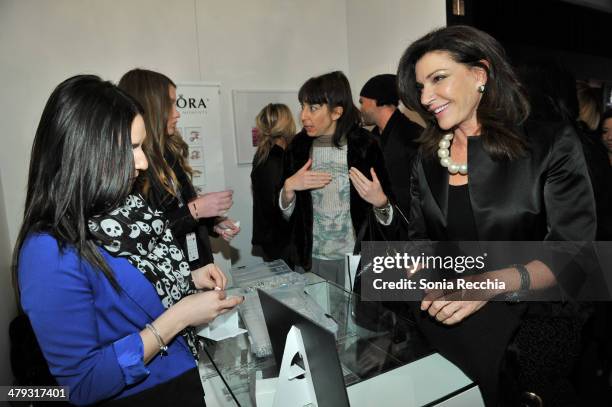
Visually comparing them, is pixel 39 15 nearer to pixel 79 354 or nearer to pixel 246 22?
pixel 246 22

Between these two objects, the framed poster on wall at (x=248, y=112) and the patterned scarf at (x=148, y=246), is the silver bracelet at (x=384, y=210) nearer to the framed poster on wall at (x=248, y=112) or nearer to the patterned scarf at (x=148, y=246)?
the patterned scarf at (x=148, y=246)

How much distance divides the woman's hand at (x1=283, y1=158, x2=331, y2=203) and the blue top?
1319 millimetres

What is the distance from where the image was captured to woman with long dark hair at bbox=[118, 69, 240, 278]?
180 centimetres

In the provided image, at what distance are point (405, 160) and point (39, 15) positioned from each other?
297cm

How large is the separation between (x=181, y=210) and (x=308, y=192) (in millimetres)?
819

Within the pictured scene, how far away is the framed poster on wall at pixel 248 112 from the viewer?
376 centimetres

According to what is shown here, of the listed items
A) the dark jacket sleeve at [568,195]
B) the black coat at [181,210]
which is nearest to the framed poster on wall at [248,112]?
the black coat at [181,210]

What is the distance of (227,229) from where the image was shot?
2.36 metres

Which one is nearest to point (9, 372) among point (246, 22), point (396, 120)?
point (396, 120)

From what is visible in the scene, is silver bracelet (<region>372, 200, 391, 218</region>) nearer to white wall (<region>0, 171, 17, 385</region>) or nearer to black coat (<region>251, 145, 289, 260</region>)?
black coat (<region>251, 145, 289, 260</region>)

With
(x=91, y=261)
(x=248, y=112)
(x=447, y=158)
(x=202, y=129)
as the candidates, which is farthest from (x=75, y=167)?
(x=248, y=112)

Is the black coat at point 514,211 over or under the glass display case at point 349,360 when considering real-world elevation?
over

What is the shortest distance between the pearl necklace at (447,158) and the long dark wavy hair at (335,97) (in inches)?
40.2

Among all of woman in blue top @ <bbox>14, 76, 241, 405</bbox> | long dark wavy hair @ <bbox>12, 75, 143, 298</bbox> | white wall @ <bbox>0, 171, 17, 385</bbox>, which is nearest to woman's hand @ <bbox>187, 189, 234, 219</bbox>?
woman in blue top @ <bbox>14, 76, 241, 405</bbox>
